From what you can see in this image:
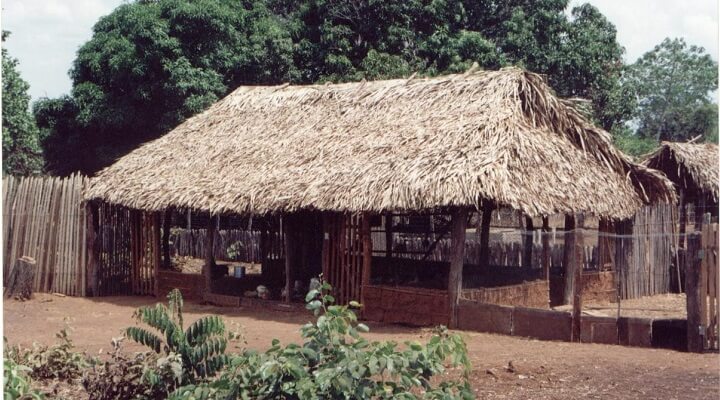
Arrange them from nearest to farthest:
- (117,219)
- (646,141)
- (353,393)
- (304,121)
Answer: (353,393)
(304,121)
(117,219)
(646,141)

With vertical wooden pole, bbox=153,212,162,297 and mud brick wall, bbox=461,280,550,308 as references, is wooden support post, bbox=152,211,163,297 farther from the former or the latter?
mud brick wall, bbox=461,280,550,308

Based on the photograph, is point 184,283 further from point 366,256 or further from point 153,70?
point 153,70

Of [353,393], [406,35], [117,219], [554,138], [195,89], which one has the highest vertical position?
[406,35]

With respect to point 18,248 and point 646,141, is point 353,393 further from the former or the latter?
point 646,141

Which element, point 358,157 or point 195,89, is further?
point 195,89

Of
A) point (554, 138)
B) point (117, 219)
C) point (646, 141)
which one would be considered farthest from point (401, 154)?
point (646, 141)

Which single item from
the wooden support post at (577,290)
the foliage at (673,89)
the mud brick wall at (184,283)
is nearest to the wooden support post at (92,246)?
the mud brick wall at (184,283)

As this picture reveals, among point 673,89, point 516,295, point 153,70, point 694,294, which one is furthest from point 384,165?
point 673,89

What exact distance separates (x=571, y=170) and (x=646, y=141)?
25459mm

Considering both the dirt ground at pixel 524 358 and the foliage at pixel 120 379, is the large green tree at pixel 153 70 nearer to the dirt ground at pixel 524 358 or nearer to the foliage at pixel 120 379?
the dirt ground at pixel 524 358

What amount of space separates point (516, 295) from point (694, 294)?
3.62 m

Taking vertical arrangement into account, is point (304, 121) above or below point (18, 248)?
above

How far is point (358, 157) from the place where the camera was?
37.8ft

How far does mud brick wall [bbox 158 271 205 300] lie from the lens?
13.6 meters
